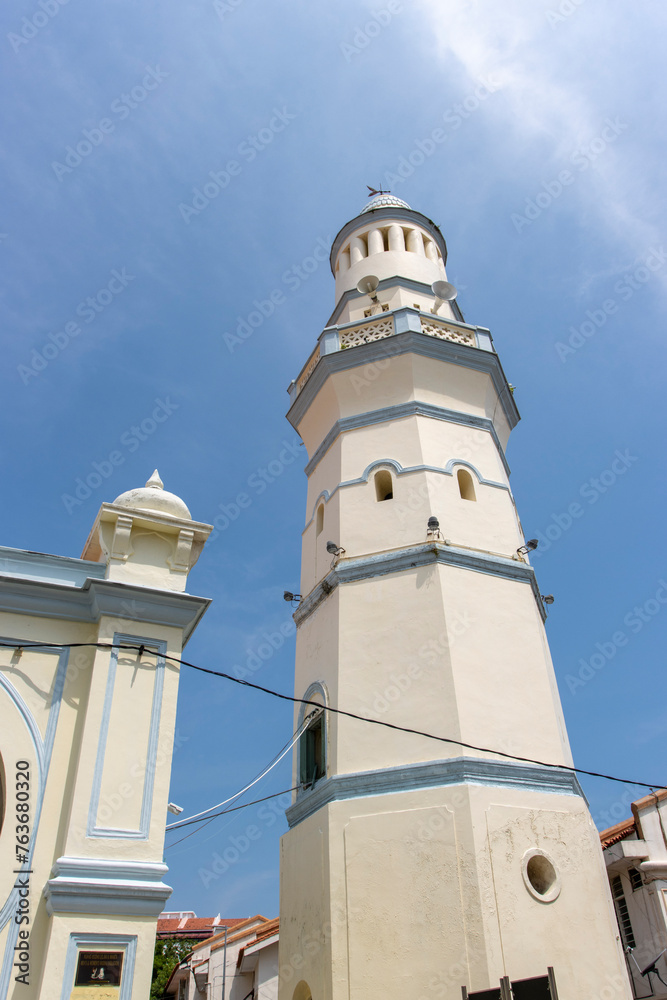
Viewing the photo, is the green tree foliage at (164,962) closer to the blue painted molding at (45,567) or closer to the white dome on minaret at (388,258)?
the white dome on minaret at (388,258)

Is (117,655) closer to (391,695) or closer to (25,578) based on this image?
(25,578)

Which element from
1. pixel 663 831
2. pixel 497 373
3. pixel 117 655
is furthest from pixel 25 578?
pixel 663 831

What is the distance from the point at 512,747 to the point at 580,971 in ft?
8.71

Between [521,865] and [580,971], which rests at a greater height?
[521,865]

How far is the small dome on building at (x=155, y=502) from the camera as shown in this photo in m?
8.55

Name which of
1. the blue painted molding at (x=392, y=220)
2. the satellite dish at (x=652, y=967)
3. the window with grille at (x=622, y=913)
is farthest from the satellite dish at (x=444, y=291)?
the satellite dish at (x=652, y=967)

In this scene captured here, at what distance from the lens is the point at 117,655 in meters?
7.50

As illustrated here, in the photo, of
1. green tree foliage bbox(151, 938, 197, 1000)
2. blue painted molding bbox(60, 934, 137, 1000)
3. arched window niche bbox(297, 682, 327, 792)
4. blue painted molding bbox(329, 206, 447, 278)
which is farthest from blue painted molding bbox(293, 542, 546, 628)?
green tree foliage bbox(151, 938, 197, 1000)

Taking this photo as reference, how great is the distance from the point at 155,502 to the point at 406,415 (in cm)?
650

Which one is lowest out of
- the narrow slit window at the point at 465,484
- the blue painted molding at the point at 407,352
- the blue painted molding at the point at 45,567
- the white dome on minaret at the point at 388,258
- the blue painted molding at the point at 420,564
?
the blue painted molding at the point at 45,567

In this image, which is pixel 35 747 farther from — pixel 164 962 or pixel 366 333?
pixel 164 962

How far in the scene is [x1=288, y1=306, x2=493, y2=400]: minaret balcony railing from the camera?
14.9m

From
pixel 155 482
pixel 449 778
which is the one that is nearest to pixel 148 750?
pixel 155 482

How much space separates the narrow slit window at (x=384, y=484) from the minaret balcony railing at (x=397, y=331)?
2.84 m
